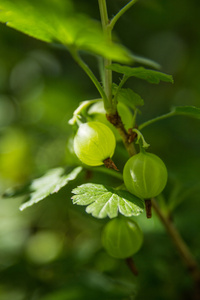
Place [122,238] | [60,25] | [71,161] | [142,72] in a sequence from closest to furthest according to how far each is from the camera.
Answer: [60,25], [142,72], [122,238], [71,161]

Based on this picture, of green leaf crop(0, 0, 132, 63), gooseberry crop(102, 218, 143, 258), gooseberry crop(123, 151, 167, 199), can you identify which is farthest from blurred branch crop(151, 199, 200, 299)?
green leaf crop(0, 0, 132, 63)

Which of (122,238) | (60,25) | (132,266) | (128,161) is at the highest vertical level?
(60,25)

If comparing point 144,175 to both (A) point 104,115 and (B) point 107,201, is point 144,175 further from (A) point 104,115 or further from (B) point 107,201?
(A) point 104,115

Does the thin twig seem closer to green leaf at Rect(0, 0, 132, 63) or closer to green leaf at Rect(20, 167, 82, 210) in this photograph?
green leaf at Rect(20, 167, 82, 210)

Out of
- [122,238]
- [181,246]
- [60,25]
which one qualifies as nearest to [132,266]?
[122,238]

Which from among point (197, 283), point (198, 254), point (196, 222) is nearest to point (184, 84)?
point (196, 222)

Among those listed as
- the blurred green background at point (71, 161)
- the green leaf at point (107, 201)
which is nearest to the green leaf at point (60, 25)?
the green leaf at point (107, 201)

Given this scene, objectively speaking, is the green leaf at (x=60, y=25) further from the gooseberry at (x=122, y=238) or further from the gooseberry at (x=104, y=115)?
the gooseberry at (x=122, y=238)
